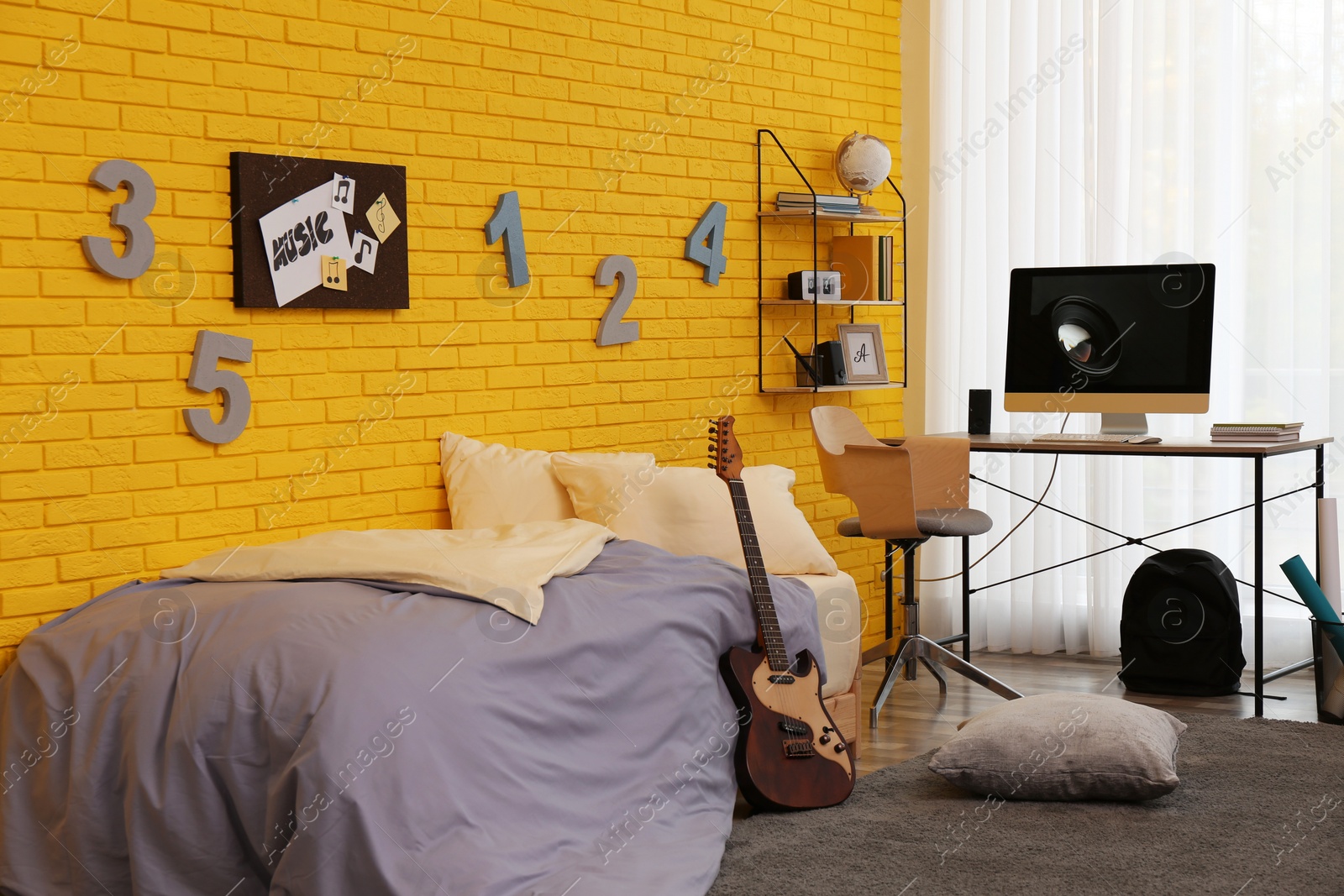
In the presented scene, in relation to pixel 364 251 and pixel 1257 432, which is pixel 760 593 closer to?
pixel 364 251

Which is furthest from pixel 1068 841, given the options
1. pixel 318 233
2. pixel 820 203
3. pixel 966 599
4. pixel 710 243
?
pixel 820 203

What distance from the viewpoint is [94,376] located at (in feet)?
9.96

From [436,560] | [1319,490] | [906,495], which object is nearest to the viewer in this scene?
[436,560]

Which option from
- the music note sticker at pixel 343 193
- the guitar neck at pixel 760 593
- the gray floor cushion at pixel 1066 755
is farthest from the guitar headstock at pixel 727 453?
the music note sticker at pixel 343 193

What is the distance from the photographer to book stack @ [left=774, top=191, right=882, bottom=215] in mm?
4695

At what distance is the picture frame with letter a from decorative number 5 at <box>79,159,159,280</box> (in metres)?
0.23

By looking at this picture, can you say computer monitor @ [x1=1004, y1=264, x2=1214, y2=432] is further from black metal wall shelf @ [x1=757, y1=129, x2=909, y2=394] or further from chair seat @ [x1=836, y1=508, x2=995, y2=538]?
chair seat @ [x1=836, y1=508, x2=995, y2=538]

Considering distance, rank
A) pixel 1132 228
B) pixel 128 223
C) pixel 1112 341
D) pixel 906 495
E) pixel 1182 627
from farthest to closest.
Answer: pixel 1132 228
pixel 1112 341
pixel 1182 627
pixel 906 495
pixel 128 223

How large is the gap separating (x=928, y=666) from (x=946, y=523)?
1.98 feet

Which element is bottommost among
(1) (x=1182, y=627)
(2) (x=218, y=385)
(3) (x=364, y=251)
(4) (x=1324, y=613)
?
(1) (x=1182, y=627)

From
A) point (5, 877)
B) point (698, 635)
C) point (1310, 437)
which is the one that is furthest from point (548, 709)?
point (1310, 437)

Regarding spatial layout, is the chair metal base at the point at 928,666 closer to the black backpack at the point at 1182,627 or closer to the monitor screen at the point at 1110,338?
the black backpack at the point at 1182,627

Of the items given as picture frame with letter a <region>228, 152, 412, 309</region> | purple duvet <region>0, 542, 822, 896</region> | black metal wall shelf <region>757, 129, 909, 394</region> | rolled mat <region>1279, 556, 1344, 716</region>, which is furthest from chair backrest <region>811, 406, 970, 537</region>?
picture frame with letter a <region>228, 152, 412, 309</region>

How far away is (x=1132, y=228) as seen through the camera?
490cm
